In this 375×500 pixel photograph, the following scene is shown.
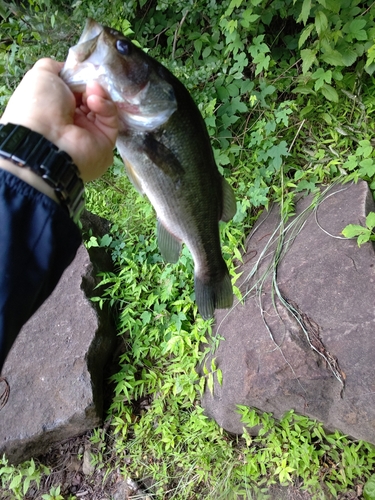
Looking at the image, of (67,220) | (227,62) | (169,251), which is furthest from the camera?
(227,62)

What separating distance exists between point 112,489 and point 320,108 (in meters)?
3.56

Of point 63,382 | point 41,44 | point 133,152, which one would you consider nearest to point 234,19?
point 41,44

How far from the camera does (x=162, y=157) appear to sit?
A: 1.51 meters

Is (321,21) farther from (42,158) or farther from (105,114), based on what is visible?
(42,158)

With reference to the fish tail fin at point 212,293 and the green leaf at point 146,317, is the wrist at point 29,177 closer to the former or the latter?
the fish tail fin at point 212,293

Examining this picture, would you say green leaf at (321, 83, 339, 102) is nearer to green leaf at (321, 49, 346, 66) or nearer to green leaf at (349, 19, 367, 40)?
green leaf at (321, 49, 346, 66)

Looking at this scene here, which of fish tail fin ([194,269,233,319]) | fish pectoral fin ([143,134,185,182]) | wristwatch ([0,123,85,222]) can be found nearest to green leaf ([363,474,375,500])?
fish tail fin ([194,269,233,319])

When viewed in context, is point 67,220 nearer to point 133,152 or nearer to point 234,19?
point 133,152

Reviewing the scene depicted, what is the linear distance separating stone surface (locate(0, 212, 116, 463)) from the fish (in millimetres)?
1820

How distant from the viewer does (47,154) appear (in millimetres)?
1244

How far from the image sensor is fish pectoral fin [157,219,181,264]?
5.86 feet

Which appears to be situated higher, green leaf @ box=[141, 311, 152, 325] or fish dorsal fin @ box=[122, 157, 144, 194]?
Result: fish dorsal fin @ box=[122, 157, 144, 194]

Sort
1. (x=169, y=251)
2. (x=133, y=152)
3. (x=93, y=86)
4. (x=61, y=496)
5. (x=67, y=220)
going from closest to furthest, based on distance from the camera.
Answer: (x=67, y=220)
(x=93, y=86)
(x=133, y=152)
(x=169, y=251)
(x=61, y=496)

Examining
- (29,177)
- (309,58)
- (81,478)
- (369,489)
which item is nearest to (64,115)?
(29,177)
